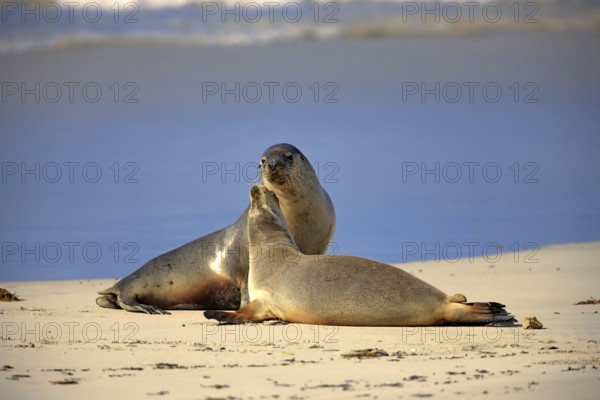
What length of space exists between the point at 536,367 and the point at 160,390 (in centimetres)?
238

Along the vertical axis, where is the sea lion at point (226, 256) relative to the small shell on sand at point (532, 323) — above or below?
above

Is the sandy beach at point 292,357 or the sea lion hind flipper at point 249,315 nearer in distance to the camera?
the sandy beach at point 292,357

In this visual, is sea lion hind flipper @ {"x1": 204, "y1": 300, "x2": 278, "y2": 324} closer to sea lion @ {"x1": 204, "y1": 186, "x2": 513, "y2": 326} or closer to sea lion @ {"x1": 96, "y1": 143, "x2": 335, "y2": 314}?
sea lion @ {"x1": 204, "y1": 186, "x2": 513, "y2": 326}

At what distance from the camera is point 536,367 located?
7.23 metres

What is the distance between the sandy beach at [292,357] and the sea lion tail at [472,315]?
159 millimetres

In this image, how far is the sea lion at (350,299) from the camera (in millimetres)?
9734

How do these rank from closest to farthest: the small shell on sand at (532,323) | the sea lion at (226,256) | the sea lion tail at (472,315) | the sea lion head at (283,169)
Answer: the small shell on sand at (532,323) < the sea lion tail at (472,315) < the sea lion head at (283,169) < the sea lion at (226,256)

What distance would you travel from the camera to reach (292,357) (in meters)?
7.94

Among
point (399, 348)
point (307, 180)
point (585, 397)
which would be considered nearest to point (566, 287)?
point (307, 180)

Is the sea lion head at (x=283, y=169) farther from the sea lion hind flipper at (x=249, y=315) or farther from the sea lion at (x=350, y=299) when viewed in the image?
the sea lion hind flipper at (x=249, y=315)

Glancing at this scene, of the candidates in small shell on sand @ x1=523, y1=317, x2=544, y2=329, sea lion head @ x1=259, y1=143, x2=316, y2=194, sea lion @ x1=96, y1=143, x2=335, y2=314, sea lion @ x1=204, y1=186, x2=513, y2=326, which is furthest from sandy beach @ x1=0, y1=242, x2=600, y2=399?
sea lion head @ x1=259, y1=143, x2=316, y2=194

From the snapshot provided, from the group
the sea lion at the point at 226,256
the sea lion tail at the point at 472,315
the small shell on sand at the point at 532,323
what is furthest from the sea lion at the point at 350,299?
the sea lion at the point at 226,256

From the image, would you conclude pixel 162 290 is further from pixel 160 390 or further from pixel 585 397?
pixel 585 397

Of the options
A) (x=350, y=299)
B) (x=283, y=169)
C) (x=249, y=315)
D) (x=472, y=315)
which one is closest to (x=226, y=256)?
(x=283, y=169)
